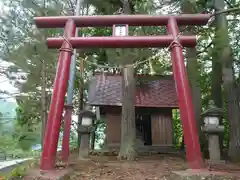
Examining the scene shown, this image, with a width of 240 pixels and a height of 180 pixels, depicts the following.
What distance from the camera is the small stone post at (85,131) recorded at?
23.9 feet

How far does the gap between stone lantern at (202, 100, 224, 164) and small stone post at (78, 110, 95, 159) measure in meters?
3.27

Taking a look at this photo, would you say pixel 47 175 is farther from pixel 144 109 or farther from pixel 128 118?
pixel 144 109

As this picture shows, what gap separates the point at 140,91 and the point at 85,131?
4.68m

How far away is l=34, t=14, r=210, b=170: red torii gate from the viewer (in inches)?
168

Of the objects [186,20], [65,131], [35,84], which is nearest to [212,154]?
[186,20]

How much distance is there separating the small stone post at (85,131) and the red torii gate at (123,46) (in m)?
2.85

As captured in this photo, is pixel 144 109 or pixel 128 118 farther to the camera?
pixel 144 109

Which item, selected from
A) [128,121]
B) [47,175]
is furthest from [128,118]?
[47,175]

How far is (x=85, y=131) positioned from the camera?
23.9ft

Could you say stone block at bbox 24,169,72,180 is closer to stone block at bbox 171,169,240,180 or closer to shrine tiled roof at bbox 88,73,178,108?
stone block at bbox 171,169,240,180

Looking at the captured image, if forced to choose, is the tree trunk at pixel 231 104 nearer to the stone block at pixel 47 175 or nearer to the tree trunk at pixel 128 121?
the tree trunk at pixel 128 121

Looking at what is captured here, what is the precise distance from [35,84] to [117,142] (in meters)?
5.47

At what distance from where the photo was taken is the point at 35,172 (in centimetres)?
420

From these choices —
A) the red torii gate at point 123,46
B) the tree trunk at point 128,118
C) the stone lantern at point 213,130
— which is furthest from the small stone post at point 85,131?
the stone lantern at point 213,130
